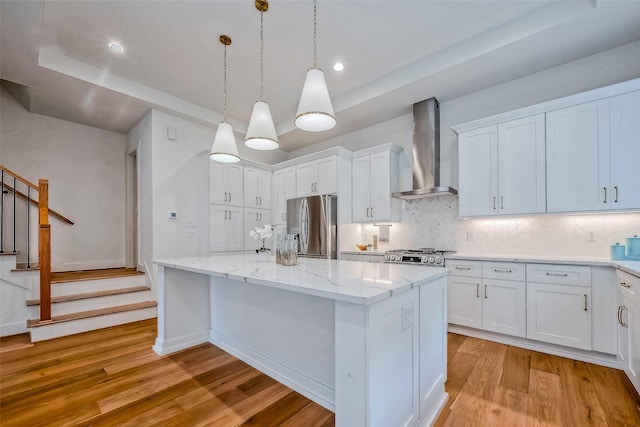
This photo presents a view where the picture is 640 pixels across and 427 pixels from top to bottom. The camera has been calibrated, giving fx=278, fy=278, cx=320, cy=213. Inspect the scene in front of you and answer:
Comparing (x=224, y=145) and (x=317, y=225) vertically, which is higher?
(x=224, y=145)

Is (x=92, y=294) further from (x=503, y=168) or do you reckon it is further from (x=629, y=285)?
(x=629, y=285)

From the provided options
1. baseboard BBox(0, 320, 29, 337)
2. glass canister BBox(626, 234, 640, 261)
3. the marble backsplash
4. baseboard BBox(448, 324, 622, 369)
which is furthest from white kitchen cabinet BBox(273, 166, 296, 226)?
glass canister BBox(626, 234, 640, 261)

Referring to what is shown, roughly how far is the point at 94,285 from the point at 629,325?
5.69m

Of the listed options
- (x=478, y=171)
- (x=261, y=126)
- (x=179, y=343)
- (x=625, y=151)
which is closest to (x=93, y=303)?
(x=179, y=343)

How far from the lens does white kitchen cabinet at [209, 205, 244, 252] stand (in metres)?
4.47

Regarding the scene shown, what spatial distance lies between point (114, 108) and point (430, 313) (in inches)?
194

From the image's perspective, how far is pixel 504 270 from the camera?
2.93 meters

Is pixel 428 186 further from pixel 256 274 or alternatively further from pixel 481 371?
pixel 256 274

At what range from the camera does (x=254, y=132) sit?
7.41ft

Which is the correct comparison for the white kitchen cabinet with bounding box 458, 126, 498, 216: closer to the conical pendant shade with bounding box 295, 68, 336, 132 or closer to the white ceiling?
the white ceiling

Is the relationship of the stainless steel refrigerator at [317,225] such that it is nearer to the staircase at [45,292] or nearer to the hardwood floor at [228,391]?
the hardwood floor at [228,391]

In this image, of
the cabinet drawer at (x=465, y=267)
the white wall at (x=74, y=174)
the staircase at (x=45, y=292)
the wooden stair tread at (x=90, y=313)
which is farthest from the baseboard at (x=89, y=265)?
the cabinet drawer at (x=465, y=267)

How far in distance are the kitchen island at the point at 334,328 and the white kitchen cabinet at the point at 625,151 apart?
209 centimetres

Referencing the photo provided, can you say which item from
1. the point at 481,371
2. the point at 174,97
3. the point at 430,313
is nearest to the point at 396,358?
the point at 430,313
